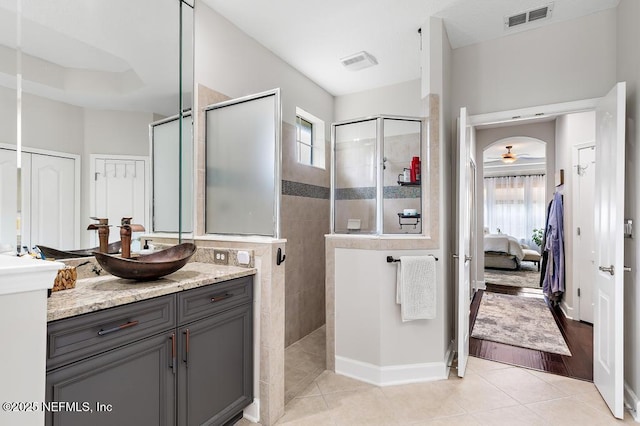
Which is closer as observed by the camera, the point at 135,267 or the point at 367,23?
the point at 135,267

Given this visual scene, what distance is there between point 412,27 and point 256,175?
75.4 inches

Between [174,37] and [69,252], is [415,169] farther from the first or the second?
[69,252]

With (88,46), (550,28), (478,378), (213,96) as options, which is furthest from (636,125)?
(88,46)

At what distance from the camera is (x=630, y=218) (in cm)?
227

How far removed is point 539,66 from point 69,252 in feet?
12.2

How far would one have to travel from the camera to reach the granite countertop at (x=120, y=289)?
1214mm

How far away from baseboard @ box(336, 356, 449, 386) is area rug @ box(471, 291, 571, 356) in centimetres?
116

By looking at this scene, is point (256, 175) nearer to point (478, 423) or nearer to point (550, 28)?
point (478, 423)

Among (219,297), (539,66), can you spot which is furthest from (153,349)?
(539,66)

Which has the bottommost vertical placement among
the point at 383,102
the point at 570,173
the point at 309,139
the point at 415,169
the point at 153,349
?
the point at 153,349

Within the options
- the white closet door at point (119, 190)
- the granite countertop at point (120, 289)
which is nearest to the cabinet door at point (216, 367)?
the granite countertop at point (120, 289)

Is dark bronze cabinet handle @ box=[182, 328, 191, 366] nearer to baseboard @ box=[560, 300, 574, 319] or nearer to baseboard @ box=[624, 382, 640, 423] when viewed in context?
baseboard @ box=[624, 382, 640, 423]

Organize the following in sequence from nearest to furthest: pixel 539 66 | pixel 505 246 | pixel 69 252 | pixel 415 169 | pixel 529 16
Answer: pixel 69 252, pixel 529 16, pixel 539 66, pixel 415 169, pixel 505 246

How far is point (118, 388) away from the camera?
135cm
